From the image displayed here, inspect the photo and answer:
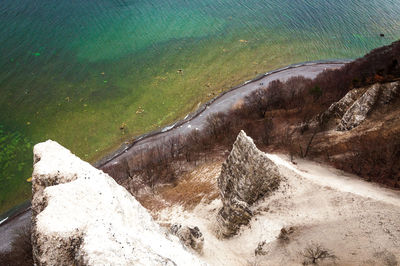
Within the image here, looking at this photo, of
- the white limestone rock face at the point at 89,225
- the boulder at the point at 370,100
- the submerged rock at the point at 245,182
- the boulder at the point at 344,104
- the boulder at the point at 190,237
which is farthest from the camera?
the boulder at the point at 344,104

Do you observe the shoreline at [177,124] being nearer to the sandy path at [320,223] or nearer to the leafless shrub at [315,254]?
the sandy path at [320,223]

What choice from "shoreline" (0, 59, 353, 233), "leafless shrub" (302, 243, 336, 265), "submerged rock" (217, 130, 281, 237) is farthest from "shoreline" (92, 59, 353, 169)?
"leafless shrub" (302, 243, 336, 265)

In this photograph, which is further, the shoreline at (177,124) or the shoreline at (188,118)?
the shoreline at (188,118)

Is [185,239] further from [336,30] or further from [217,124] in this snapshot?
[336,30]

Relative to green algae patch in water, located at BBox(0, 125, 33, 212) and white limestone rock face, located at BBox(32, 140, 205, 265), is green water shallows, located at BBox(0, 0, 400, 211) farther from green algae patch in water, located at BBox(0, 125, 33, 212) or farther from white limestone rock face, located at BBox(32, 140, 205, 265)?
white limestone rock face, located at BBox(32, 140, 205, 265)

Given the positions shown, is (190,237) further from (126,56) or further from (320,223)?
(126,56)

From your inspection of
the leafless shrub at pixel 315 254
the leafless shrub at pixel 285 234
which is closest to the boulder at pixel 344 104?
the leafless shrub at pixel 285 234

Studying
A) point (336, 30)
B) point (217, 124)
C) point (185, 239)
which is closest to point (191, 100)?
point (217, 124)
